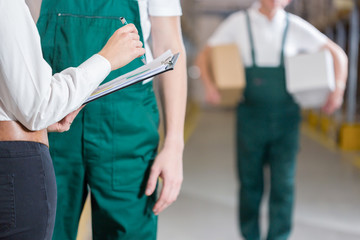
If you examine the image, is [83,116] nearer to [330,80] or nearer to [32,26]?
[32,26]

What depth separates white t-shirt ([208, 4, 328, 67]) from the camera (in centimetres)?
A: 259

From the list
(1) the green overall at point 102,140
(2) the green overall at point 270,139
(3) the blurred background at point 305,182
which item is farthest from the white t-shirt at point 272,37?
(1) the green overall at point 102,140

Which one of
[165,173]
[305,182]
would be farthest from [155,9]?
[305,182]

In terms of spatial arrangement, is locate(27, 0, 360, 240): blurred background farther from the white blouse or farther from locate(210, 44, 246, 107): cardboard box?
locate(210, 44, 246, 107): cardboard box

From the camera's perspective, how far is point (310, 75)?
2434mm

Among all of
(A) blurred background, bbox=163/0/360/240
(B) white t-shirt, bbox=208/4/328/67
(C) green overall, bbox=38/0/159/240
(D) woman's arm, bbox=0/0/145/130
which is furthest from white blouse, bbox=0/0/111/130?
(A) blurred background, bbox=163/0/360/240

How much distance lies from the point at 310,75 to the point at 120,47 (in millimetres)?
1755

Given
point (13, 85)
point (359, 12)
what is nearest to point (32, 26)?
point (13, 85)

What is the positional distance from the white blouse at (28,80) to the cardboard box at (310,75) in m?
1.80

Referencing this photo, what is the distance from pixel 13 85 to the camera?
77cm

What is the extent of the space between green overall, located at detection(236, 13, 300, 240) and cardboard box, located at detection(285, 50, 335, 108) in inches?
4.1

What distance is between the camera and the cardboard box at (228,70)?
2.59m

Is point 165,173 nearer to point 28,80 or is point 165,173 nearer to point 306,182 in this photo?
point 28,80

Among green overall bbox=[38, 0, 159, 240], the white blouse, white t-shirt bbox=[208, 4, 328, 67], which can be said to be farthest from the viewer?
white t-shirt bbox=[208, 4, 328, 67]
